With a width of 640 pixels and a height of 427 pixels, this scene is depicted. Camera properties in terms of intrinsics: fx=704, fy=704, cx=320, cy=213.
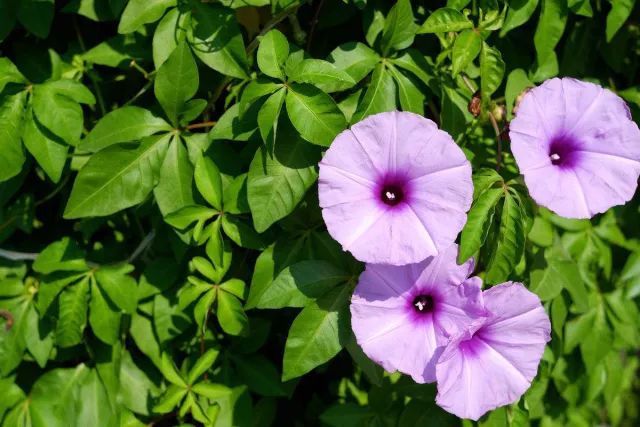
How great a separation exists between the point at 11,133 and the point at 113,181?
0.26 meters

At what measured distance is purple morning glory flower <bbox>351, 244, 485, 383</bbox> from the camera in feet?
4.65

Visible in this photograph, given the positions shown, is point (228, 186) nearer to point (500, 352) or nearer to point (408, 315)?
point (408, 315)

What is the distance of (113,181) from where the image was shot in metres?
1.59

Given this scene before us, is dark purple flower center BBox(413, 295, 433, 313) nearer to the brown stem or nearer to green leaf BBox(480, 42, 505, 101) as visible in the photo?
green leaf BBox(480, 42, 505, 101)

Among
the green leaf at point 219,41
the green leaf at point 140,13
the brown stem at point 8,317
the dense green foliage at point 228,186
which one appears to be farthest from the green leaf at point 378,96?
the brown stem at point 8,317

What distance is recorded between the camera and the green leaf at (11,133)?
1601mm

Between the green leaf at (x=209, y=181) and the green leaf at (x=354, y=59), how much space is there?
0.36 metres

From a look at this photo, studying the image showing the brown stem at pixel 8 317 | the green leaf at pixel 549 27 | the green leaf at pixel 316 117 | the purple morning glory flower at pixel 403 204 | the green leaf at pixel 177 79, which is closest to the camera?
the purple morning glory flower at pixel 403 204

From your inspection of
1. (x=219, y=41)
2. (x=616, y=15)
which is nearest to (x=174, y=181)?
(x=219, y=41)

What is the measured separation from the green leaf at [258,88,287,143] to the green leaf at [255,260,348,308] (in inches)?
12.0

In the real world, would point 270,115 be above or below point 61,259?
above

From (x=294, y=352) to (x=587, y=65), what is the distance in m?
1.22

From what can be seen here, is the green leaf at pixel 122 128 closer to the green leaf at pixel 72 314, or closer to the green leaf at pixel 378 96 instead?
the green leaf at pixel 72 314

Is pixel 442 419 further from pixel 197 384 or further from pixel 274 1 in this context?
pixel 274 1
